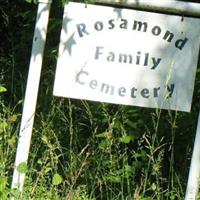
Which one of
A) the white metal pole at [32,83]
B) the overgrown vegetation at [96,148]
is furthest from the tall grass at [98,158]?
the white metal pole at [32,83]

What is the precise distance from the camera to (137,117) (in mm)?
4422

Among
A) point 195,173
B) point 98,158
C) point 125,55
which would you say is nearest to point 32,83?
point 125,55

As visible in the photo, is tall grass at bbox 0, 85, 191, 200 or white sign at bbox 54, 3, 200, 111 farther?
tall grass at bbox 0, 85, 191, 200

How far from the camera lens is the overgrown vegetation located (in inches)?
149

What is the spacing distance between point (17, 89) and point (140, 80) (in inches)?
85.2

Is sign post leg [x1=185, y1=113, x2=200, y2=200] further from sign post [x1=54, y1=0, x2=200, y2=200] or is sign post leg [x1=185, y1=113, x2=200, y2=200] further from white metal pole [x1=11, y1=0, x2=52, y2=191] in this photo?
white metal pole [x1=11, y1=0, x2=52, y2=191]

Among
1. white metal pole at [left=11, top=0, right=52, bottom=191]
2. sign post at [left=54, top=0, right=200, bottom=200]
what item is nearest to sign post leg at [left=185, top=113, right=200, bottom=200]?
sign post at [left=54, top=0, right=200, bottom=200]

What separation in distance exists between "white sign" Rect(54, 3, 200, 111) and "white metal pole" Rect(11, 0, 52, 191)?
0.38 ft

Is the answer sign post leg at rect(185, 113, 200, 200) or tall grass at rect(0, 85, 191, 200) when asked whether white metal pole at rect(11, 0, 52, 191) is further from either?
sign post leg at rect(185, 113, 200, 200)

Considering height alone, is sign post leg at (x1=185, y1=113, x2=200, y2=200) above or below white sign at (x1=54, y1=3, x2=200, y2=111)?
below

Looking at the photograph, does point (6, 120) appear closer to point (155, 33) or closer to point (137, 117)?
point (137, 117)

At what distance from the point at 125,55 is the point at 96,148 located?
3.17 feet

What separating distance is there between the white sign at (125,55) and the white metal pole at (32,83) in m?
0.12

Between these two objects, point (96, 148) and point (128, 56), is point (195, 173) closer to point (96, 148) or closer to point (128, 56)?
point (128, 56)
